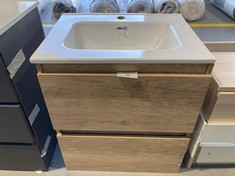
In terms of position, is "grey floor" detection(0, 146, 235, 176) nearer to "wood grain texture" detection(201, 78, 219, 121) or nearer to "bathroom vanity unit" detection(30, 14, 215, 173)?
"bathroom vanity unit" detection(30, 14, 215, 173)

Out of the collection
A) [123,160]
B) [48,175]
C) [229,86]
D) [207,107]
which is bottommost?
[48,175]

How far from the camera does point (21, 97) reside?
80cm

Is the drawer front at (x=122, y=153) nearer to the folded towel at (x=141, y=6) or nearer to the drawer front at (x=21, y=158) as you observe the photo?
the drawer front at (x=21, y=158)

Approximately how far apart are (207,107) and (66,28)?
2.23 ft

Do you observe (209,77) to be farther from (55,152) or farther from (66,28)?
(55,152)

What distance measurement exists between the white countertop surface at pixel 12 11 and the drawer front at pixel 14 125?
0.31m

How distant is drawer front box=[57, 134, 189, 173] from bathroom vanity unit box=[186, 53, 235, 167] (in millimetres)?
85

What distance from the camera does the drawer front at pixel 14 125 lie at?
82 centimetres

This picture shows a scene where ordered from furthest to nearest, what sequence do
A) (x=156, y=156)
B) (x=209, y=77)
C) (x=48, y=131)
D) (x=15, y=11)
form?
(x=48, y=131)
(x=156, y=156)
(x=15, y=11)
(x=209, y=77)

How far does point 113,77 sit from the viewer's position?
0.70 meters

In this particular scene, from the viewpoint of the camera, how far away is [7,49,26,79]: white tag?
73cm

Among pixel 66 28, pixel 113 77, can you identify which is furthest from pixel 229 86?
pixel 66 28

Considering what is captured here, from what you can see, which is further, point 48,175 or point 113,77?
point 48,175

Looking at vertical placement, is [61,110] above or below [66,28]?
below
